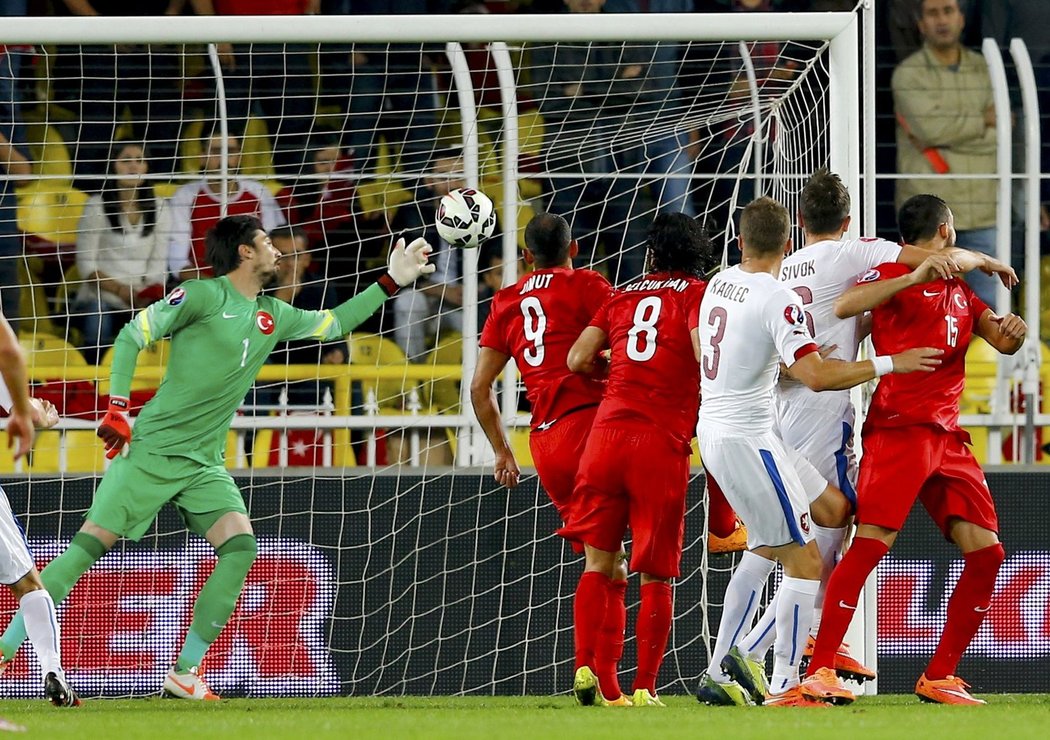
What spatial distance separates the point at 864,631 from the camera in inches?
292

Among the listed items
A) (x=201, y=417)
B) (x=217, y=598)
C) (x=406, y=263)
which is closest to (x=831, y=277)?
(x=406, y=263)

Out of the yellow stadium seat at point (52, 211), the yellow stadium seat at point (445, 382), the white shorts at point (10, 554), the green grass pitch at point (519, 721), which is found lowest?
the green grass pitch at point (519, 721)

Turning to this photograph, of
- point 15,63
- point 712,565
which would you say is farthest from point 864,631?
point 15,63

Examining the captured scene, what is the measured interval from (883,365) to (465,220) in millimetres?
2112

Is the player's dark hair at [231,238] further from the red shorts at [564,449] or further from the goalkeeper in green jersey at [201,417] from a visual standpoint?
the red shorts at [564,449]

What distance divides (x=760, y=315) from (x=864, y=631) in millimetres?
2002

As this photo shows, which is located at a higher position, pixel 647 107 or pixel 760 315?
pixel 647 107

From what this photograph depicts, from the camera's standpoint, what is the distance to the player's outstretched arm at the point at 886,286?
6340 millimetres

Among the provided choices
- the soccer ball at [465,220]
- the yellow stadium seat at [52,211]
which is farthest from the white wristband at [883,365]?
the yellow stadium seat at [52,211]

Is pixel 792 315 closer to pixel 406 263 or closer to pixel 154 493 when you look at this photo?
pixel 406 263

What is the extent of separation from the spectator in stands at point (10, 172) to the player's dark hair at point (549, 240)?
11.0 feet

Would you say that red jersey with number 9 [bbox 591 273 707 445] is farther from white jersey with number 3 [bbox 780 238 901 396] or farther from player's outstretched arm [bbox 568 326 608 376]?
white jersey with number 3 [bbox 780 238 901 396]

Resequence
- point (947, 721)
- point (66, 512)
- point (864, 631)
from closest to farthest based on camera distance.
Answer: point (947, 721) → point (864, 631) → point (66, 512)

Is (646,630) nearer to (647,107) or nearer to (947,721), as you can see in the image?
(947,721)
